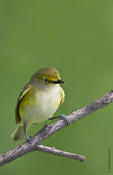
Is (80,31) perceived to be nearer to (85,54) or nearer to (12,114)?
(85,54)

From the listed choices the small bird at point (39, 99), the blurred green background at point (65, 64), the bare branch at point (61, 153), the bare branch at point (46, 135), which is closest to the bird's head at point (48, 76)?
the small bird at point (39, 99)

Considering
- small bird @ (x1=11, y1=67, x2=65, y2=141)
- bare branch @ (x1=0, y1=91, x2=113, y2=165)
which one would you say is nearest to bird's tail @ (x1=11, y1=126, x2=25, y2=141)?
small bird @ (x1=11, y1=67, x2=65, y2=141)

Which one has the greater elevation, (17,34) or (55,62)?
(17,34)

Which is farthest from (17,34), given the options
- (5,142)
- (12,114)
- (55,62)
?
(5,142)

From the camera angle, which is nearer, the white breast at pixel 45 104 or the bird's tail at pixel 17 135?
the white breast at pixel 45 104

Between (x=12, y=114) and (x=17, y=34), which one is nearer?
(x=12, y=114)

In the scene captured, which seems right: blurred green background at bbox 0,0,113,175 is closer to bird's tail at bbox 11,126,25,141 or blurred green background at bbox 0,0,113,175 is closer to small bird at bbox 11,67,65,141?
bird's tail at bbox 11,126,25,141

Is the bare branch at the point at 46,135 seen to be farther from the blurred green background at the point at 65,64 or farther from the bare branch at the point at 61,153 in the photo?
the blurred green background at the point at 65,64
